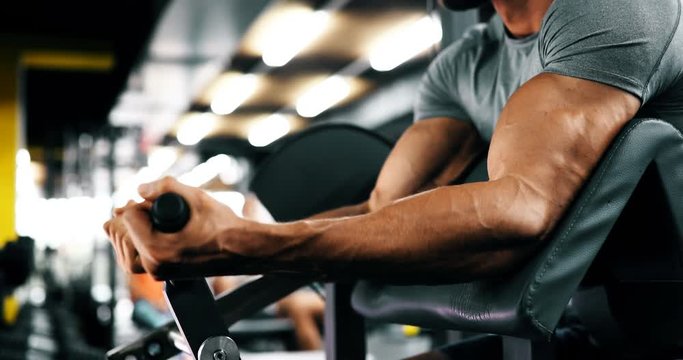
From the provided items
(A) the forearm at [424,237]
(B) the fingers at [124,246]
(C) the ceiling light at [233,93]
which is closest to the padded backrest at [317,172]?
(B) the fingers at [124,246]

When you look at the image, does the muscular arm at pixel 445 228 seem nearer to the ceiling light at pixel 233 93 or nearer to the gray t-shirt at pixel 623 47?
the gray t-shirt at pixel 623 47

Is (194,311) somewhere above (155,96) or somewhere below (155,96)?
below

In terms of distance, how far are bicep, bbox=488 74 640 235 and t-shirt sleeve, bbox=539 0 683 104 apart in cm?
2

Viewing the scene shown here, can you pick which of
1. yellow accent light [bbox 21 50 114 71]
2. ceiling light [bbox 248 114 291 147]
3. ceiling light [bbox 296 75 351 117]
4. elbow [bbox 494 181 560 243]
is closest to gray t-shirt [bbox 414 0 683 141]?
elbow [bbox 494 181 560 243]

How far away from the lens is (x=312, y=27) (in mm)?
6297

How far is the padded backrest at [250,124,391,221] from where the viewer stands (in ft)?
5.57

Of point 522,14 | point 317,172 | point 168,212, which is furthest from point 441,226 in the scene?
point 317,172

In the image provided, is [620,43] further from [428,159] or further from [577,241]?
[428,159]

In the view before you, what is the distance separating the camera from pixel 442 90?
161 centimetres

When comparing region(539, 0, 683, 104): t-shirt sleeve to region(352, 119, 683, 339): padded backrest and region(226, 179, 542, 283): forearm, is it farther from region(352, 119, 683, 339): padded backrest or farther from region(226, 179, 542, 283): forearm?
region(226, 179, 542, 283): forearm

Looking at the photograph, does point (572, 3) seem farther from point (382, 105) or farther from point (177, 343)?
point (382, 105)

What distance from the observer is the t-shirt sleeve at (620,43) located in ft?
3.23

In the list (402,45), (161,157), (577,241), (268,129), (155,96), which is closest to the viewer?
(577,241)

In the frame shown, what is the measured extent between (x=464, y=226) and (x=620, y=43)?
1.07 ft
